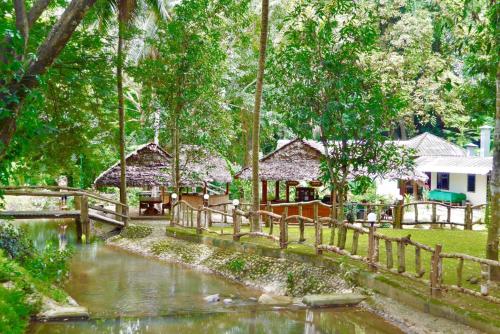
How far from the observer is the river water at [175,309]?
27.6 feet

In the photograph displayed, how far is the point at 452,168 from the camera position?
2733 centimetres

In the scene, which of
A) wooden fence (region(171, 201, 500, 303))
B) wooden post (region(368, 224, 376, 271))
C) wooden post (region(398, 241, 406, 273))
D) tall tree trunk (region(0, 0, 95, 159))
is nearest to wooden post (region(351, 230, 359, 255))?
wooden fence (region(171, 201, 500, 303))

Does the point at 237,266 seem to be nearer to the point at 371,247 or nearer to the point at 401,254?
the point at 371,247

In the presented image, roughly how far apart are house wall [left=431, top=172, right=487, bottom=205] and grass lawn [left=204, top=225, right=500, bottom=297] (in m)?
11.2

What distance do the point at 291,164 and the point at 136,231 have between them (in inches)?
212

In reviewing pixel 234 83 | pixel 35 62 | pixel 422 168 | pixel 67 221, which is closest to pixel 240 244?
pixel 35 62

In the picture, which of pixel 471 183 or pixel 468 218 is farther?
pixel 471 183

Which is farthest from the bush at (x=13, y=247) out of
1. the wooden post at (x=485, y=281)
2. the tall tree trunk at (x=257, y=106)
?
the wooden post at (x=485, y=281)

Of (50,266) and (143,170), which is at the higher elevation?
(143,170)

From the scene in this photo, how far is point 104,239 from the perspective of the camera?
62.3 ft

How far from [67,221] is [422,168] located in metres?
17.0

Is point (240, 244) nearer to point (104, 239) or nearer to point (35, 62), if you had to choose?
point (104, 239)

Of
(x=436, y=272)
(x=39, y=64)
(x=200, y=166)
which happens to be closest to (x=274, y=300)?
(x=436, y=272)

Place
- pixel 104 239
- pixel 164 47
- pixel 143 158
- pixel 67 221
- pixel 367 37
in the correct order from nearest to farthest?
pixel 367 37
pixel 164 47
pixel 104 239
pixel 143 158
pixel 67 221
